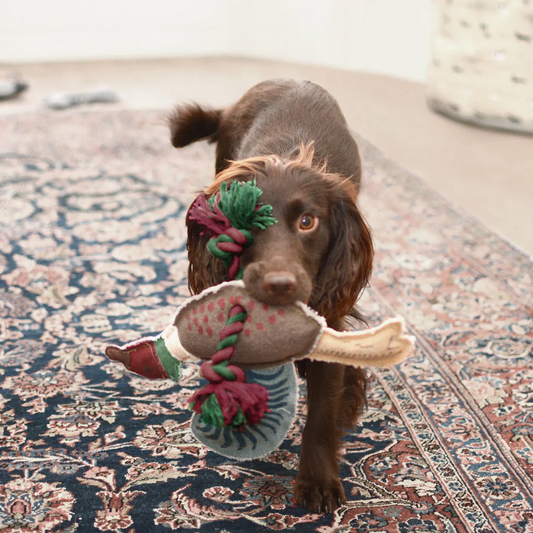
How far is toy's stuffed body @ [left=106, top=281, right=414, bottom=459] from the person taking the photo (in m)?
1.31

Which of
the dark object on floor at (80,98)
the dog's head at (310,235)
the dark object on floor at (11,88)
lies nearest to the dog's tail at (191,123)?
the dog's head at (310,235)

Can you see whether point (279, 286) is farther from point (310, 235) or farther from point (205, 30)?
point (205, 30)

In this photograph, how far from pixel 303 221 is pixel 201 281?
0.28 metres

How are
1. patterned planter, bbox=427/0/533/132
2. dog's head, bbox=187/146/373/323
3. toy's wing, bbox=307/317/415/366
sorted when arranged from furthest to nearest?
patterned planter, bbox=427/0/533/132 < dog's head, bbox=187/146/373/323 < toy's wing, bbox=307/317/415/366

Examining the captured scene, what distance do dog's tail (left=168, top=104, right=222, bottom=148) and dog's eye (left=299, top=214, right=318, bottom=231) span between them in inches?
44.2

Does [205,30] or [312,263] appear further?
[205,30]

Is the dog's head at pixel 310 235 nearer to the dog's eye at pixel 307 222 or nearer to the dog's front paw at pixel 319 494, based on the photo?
the dog's eye at pixel 307 222

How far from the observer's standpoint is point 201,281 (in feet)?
5.20

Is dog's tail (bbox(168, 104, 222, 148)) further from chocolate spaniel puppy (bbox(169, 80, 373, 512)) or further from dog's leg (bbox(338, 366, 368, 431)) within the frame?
dog's leg (bbox(338, 366, 368, 431))

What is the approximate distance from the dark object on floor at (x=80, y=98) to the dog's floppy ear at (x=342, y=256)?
166 inches

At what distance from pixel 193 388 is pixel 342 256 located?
658 mm

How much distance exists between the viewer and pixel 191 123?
8.18ft

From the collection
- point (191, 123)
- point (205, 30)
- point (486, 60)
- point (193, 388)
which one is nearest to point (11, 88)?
point (205, 30)

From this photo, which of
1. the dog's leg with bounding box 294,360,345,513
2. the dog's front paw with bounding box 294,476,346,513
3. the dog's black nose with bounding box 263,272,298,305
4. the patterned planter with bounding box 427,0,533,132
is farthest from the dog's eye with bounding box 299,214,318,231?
the patterned planter with bounding box 427,0,533,132
